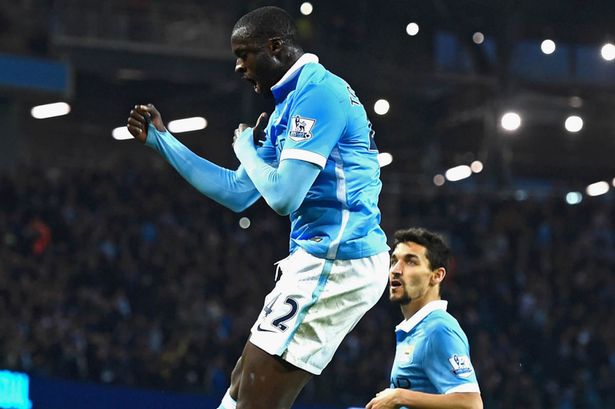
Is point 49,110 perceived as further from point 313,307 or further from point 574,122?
point 313,307

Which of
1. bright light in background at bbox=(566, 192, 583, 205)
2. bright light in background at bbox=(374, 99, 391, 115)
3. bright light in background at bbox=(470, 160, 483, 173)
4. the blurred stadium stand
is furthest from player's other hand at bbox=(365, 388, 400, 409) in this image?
bright light in background at bbox=(470, 160, 483, 173)

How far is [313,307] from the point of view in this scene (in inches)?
162

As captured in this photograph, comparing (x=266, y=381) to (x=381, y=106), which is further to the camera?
(x=381, y=106)

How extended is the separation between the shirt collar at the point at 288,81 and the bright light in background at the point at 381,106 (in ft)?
68.9

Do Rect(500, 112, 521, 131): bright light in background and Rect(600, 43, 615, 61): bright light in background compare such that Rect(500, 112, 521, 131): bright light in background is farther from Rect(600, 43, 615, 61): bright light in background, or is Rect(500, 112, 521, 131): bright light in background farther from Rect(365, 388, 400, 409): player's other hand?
Rect(365, 388, 400, 409): player's other hand

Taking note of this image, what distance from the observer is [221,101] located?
88.7 ft

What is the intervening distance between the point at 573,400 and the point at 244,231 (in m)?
6.29

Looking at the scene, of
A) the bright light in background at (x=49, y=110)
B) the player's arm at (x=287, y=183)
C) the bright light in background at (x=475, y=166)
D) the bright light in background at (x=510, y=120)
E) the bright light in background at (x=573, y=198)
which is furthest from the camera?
the bright light in background at (x=475, y=166)

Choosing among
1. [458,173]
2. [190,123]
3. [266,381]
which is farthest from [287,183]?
[458,173]

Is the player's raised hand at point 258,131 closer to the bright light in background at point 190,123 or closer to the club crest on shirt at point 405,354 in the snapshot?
the club crest on shirt at point 405,354

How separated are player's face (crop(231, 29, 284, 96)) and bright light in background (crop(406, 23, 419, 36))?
2026 cm

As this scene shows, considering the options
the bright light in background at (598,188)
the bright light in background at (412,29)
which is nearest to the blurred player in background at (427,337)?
the bright light in background at (412,29)

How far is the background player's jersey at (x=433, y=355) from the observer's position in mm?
5246

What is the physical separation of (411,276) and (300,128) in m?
1.78
